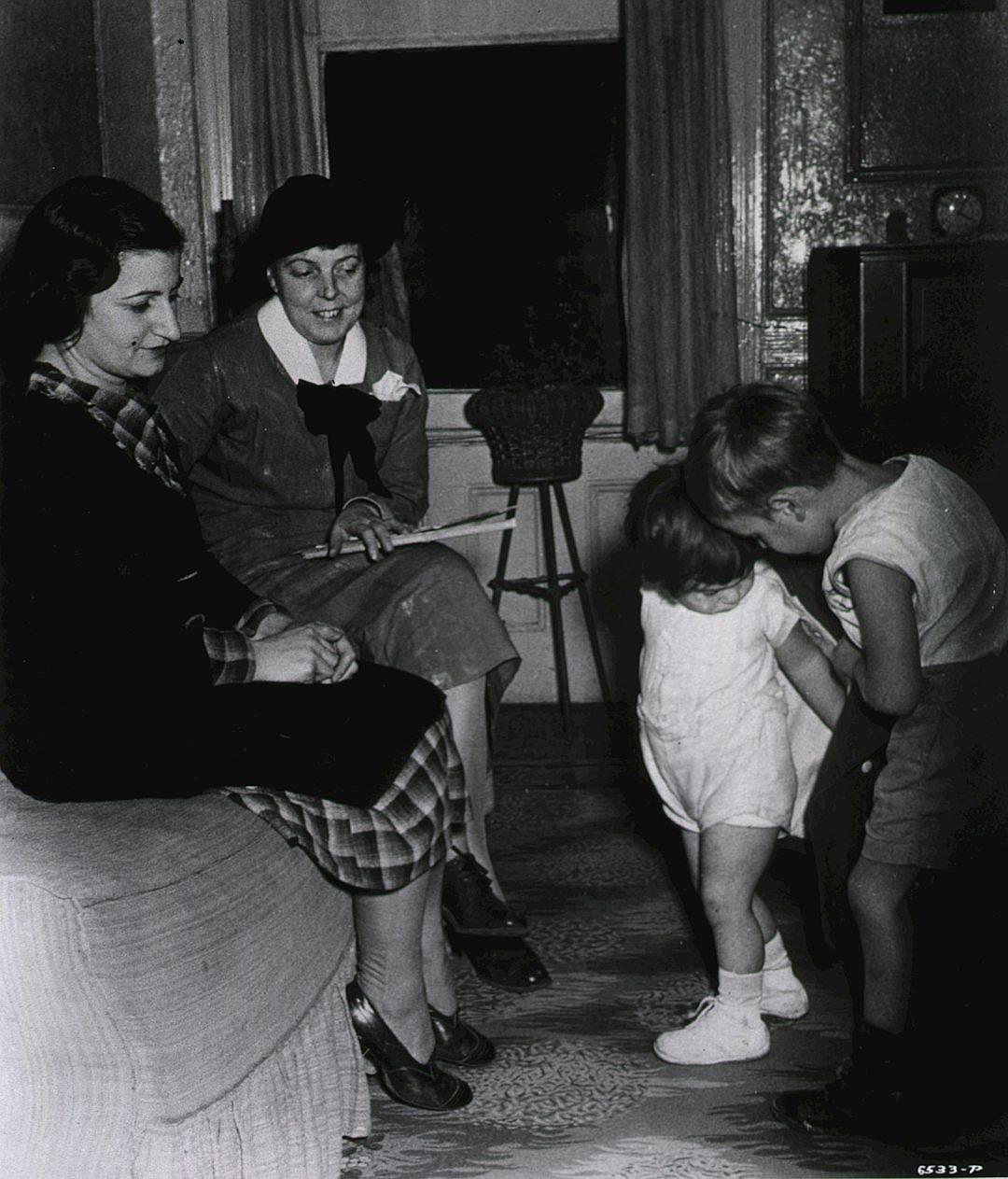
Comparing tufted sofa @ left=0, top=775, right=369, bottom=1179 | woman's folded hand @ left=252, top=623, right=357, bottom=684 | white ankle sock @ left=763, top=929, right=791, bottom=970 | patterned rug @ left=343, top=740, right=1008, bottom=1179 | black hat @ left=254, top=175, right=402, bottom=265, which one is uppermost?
black hat @ left=254, top=175, right=402, bottom=265

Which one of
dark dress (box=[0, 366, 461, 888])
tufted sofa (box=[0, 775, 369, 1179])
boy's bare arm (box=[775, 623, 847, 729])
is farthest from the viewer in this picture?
boy's bare arm (box=[775, 623, 847, 729])

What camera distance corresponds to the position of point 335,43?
17.9ft

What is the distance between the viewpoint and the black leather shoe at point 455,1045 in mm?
2609

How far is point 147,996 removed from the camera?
1800 millimetres

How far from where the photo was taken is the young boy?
2.30 m

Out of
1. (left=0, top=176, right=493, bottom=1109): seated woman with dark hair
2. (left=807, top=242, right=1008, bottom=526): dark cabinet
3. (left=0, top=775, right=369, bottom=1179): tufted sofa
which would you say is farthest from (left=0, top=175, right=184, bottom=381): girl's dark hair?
(left=807, top=242, right=1008, bottom=526): dark cabinet

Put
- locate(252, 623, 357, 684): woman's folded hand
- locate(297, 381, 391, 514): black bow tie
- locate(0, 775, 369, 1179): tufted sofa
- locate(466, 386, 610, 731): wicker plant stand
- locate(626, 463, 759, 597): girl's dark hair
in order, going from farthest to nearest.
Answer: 1. locate(466, 386, 610, 731): wicker plant stand
2. locate(297, 381, 391, 514): black bow tie
3. locate(626, 463, 759, 597): girl's dark hair
4. locate(252, 623, 357, 684): woman's folded hand
5. locate(0, 775, 369, 1179): tufted sofa

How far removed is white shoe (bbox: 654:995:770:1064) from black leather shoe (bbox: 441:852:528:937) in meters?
0.57

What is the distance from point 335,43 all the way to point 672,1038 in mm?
4275

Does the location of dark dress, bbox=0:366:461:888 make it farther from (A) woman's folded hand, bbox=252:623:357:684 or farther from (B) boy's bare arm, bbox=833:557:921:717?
(B) boy's bare arm, bbox=833:557:921:717

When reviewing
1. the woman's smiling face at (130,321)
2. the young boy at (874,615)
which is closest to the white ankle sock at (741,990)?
the young boy at (874,615)

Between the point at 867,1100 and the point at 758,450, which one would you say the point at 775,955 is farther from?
the point at 758,450

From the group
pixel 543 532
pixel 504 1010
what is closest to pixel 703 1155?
pixel 504 1010

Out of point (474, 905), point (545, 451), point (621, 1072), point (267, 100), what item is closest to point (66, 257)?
point (474, 905)
